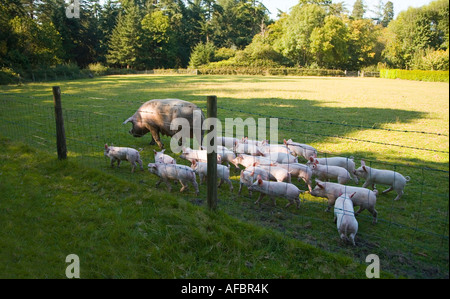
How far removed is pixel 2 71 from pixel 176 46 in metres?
43.4

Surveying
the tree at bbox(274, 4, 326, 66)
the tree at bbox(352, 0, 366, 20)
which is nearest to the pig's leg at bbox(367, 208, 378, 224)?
the tree at bbox(274, 4, 326, 66)

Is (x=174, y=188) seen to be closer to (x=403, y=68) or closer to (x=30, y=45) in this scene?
(x=30, y=45)

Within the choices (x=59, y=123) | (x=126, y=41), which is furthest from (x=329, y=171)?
(x=126, y=41)

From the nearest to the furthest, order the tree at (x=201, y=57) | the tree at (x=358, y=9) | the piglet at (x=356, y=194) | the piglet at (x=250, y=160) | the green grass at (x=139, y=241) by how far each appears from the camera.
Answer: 1. the green grass at (x=139, y=241)
2. the piglet at (x=356, y=194)
3. the piglet at (x=250, y=160)
4. the tree at (x=201, y=57)
5. the tree at (x=358, y=9)

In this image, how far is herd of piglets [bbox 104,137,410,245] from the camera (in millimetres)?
4973

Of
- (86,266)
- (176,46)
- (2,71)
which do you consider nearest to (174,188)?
(86,266)

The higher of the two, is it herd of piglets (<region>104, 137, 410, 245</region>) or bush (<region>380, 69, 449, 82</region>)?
bush (<region>380, 69, 449, 82</region>)

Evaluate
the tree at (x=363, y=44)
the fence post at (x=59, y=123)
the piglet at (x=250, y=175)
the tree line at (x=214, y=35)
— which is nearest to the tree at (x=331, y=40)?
the tree line at (x=214, y=35)

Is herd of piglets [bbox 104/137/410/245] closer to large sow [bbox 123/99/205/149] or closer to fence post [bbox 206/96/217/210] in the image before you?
fence post [bbox 206/96/217/210]

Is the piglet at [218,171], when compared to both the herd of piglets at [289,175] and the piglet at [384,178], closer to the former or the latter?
the herd of piglets at [289,175]

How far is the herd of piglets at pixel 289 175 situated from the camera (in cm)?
497

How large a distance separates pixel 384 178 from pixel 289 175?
5.80 ft

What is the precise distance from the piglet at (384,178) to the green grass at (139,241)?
259cm

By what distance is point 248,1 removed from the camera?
7762cm
